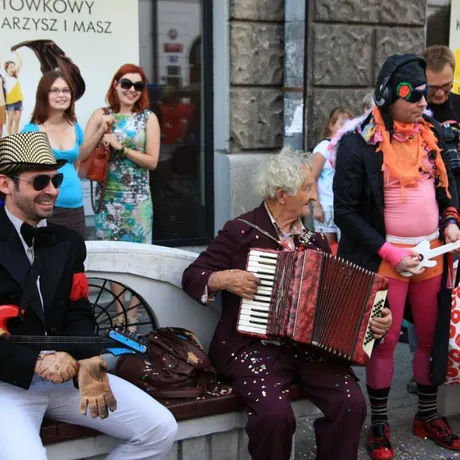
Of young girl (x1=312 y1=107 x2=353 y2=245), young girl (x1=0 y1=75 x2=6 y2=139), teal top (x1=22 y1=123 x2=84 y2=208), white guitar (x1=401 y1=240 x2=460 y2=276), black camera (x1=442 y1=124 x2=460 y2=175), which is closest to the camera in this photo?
white guitar (x1=401 y1=240 x2=460 y2=276)

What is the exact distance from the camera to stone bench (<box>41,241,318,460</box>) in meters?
2.90

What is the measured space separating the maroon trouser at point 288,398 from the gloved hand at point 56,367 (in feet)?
2.51

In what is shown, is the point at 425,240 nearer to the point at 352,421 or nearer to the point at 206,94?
the point at 352,421

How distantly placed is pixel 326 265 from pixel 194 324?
777 millimetres

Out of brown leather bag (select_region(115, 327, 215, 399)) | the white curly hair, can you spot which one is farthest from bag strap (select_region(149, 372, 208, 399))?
the white curly hair

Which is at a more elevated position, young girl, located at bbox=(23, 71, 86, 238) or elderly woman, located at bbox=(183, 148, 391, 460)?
young girl, located at bbox=(23, 71, 86, 238)

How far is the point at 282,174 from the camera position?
11.0 feet

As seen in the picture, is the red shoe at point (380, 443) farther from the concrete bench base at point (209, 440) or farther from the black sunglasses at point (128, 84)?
the black sunglasses at point (128, 84)

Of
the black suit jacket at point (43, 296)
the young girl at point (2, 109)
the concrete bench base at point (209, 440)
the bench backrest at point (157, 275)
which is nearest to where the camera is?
the black suit jacket at point (43, 296)

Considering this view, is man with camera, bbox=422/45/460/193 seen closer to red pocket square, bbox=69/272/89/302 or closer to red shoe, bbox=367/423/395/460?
→ red shoe, bbox=367/423/395/460

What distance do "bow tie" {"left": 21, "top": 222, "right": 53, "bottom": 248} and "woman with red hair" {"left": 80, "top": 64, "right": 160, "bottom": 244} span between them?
2.26 m

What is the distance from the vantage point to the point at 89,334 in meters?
2.93

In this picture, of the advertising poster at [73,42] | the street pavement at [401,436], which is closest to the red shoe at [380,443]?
the street pavement at [401,436]

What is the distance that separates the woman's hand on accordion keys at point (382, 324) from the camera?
3.27 meters
